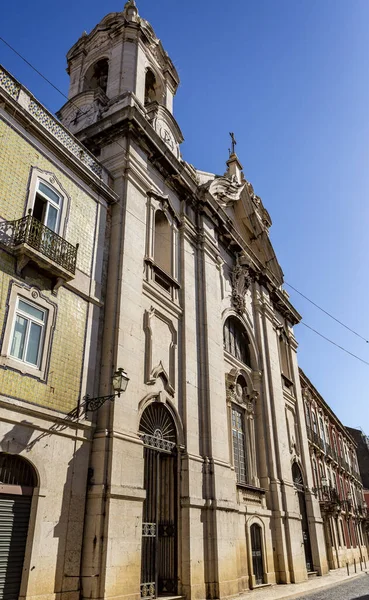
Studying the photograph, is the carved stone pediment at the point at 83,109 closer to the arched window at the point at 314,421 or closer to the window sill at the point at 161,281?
the window sill at the point at 161,281

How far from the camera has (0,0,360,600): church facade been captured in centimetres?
930

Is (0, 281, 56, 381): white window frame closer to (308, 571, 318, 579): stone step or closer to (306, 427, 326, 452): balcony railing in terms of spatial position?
(308, 571, 318, 579): stone step

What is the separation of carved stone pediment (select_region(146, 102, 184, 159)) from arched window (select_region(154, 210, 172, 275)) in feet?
9.35

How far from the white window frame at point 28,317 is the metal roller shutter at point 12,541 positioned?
209 centimetres

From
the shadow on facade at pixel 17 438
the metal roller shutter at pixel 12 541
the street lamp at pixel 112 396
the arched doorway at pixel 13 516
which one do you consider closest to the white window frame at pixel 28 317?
the shadow on facade at pixel 17 438

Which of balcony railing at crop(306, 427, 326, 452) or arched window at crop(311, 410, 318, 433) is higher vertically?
arched window at crop(311, 410, 318, 433)

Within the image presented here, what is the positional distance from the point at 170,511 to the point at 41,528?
14.2 ft

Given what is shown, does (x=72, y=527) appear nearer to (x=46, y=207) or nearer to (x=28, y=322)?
(x=28, y=322)

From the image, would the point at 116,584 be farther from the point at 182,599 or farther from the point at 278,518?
the point at 278,518

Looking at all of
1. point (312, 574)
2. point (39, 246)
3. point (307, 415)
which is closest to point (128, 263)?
point (39, 246)

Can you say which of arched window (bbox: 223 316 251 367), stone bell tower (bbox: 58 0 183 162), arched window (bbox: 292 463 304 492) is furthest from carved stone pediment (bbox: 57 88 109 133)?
arched window (bbox: 292 463 304 492)

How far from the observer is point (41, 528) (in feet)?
26.6

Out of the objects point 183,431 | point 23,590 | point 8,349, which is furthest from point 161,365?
point 23,590

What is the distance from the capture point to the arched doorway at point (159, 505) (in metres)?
10.5
